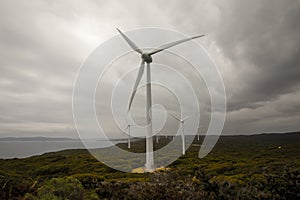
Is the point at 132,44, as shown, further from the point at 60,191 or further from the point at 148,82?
the point at 60,191

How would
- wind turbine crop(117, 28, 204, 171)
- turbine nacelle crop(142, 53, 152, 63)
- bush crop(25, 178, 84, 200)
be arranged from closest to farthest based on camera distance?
bush crop(25, 178, 84, 200) < wind turbine crop(117, 28, 204, 171) < turbine nacelle crop(142, 53, 152, 63)

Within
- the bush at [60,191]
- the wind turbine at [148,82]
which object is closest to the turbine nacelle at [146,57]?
the wind turbine at [148,82]

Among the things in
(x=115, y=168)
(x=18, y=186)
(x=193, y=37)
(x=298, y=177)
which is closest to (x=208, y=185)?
(x=298, y=177)

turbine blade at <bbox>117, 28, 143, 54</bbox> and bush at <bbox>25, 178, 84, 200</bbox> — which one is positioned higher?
turbine blade at <bbox>117, 28, 143, 54</bbox>

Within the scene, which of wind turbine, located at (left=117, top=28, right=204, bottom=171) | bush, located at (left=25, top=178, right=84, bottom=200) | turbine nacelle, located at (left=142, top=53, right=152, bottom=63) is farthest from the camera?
turbine nacelle, located at (left=142, top=53, right=152, bottom=63)

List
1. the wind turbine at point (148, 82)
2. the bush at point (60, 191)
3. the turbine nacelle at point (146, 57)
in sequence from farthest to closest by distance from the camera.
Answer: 1. the turbine nacelle at point (146, 57)
2. the wind turbine at point (148, 82)
3. the bush at point (60, 191)

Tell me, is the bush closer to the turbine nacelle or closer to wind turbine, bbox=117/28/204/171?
wind turbine, bbox=117/28/204/171

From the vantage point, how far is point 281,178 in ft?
25.0

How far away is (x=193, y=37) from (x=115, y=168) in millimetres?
22861

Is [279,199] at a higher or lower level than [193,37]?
lower

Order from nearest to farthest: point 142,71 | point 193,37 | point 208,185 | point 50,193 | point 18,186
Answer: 1. point 208,185
2. point 50,193
3. point 18,186
4. point 193,37
5. point 142,71

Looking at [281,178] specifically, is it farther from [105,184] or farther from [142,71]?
[142,71]

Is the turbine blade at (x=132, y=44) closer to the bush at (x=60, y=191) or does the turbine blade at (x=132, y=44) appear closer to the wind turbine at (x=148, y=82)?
the wind turbine at (x=148, y=82)

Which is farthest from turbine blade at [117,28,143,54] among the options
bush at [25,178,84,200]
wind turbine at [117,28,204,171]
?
bush at [25,178,84,200]
